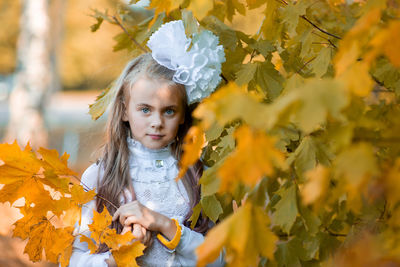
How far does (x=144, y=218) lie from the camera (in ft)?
5.52

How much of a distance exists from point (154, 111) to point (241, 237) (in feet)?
3.29

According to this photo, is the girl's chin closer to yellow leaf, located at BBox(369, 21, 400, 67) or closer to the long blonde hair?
the long blonde hair

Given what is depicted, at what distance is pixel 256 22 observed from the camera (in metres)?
2.45

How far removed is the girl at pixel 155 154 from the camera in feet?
5.64

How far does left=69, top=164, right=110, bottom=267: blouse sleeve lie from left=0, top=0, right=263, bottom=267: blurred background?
18 centimetres

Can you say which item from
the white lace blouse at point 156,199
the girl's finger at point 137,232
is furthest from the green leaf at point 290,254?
the girl's finger at point 137,232

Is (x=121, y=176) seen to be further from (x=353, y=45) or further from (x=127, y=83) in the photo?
(x=353, y=45)

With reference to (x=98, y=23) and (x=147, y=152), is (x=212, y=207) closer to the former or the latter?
(x=147, y=152)

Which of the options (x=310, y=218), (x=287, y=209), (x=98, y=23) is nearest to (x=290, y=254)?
(x=310, y=218)

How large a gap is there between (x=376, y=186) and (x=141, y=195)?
3.73 ft

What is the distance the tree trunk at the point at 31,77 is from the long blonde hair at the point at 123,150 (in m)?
5.33

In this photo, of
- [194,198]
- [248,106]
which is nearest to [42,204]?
[194,198]

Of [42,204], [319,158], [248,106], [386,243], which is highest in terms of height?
[248,106]

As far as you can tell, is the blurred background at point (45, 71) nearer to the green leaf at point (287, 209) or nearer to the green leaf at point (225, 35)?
the green leaf at point (225, 35)
